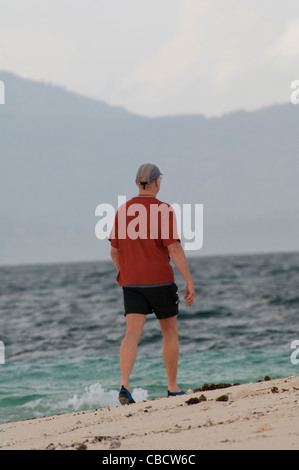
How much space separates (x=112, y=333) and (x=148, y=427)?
509 inches

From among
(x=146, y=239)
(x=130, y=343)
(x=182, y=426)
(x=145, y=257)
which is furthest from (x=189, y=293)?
(x=182, y=426)

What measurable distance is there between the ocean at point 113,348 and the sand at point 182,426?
3.62 m

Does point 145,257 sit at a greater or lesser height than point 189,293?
greater

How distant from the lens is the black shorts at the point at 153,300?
6.44m

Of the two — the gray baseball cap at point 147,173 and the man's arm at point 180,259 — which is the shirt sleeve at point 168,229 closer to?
the man's arm at point 180,259

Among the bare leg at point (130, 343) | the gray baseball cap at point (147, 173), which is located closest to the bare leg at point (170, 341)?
the bare leg at point (130, 343)

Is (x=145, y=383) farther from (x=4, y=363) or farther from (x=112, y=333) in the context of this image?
(x=112, y=333)

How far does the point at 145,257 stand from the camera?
254 inches

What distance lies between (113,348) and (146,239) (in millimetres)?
9359

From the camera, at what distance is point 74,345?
16.1m

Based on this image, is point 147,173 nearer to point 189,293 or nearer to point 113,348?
point 189,293

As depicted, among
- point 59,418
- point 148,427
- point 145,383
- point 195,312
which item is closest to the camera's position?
point 148,427

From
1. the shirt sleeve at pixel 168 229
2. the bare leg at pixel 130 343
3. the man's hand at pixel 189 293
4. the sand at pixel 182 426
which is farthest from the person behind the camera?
the bare leg at pixel 130 343
